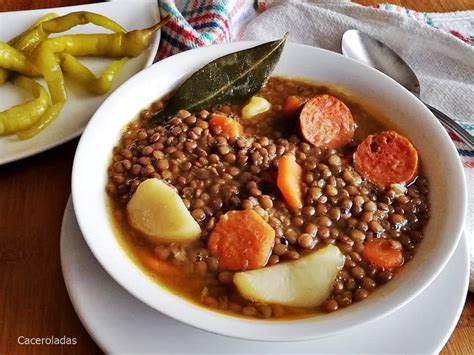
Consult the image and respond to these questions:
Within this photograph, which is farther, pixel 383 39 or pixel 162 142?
pixel 383 39

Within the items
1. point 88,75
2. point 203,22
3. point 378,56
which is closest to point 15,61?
point 88,75

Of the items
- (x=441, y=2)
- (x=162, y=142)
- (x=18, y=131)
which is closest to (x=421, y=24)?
(x=441, y=2)

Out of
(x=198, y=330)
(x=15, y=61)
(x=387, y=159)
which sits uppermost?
(x=387, y=159)

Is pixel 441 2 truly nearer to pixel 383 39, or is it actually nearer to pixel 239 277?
pixel 383 39

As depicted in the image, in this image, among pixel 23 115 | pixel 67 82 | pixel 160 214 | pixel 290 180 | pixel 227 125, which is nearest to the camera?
pixel 160 214

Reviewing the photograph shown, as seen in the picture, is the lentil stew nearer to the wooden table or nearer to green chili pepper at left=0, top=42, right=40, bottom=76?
the wooden table

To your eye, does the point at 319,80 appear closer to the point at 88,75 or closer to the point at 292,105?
the point at 292,105
